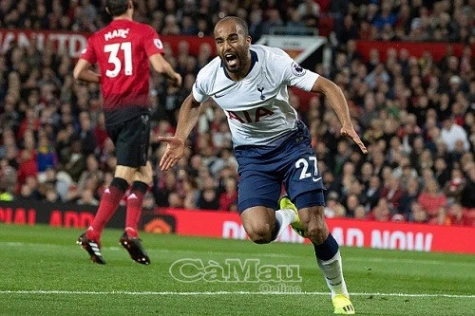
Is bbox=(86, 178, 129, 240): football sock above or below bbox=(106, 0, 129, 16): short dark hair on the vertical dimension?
below

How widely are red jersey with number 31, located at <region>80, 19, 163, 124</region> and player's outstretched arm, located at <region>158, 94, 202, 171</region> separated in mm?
3079

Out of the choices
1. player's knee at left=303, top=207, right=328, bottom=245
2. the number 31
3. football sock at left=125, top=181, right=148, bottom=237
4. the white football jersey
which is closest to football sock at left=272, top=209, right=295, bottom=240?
player's knee at left=303, top=207, right=328, bottom=245

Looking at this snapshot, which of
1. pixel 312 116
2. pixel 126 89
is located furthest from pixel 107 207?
pixel 312 116

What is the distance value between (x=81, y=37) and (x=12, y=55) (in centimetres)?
165

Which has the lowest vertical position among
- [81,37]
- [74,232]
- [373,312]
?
[74,232]

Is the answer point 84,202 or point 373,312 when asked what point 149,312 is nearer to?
point 373,312

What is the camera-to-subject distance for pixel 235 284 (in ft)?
36.3

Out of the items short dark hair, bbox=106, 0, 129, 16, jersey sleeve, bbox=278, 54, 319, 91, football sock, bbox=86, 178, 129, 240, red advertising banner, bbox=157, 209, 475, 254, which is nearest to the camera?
jersey sleeve, bbox=278, 54, 319, 91

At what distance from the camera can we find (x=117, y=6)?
12633 mm

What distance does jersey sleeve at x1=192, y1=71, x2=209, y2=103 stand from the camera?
9.34 meters

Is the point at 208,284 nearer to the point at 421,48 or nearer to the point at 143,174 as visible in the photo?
the point at 143,174

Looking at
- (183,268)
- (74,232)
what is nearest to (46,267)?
(183,268)

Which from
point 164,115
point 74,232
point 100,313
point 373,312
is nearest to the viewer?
point 100,313

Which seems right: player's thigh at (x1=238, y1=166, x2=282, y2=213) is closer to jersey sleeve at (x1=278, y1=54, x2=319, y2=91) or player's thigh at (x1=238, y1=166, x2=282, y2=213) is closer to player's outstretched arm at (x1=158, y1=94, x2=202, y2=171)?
player's outstretched arm at (x1=158, y1=94, x2=202, y2=171)
